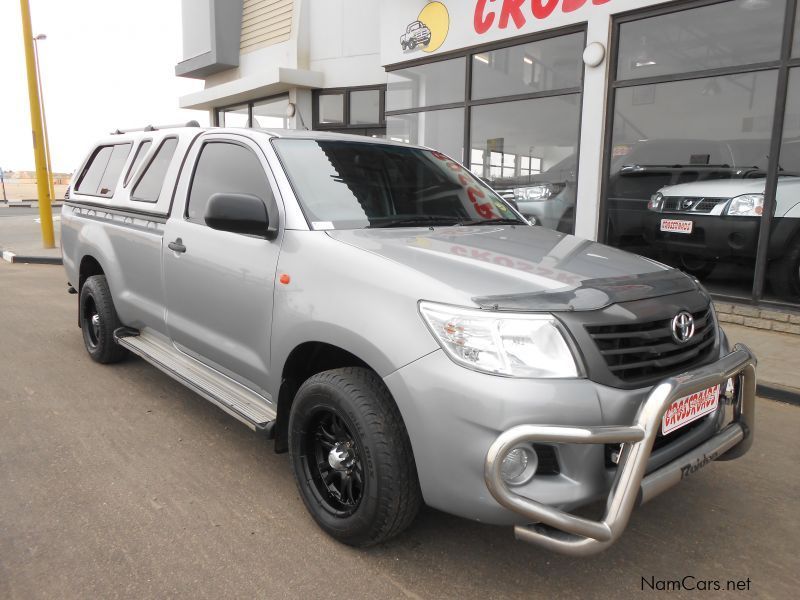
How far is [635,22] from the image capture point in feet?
23.3

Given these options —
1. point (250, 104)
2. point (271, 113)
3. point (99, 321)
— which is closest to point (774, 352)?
point (99, 321)

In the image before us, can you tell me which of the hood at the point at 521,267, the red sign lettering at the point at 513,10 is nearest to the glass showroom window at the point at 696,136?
the red sign lettering at the point at 513,10

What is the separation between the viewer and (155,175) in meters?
4.27

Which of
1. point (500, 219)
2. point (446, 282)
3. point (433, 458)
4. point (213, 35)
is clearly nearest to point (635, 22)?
point (500, 219)

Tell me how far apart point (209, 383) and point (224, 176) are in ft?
3.94

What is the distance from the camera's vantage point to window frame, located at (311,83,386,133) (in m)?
13.0

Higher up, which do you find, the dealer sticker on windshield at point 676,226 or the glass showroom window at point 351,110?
the glass showroom window at point 351,110

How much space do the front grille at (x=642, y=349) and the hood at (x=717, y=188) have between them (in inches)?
188

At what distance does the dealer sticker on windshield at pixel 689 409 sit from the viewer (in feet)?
7.49

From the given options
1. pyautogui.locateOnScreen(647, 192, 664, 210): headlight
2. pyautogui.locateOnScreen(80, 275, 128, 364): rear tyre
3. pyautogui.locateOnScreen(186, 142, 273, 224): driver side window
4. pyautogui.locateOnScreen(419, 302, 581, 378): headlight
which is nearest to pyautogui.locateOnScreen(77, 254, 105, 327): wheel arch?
pyautogui.locateOnScreen(80, 275, 128, 364): rear tyre

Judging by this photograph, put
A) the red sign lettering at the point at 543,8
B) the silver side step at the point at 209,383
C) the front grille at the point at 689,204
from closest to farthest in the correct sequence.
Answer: the silver side step at the point at 209,383 → the front grille at the point at 689,204 → the red sign lettering at the point at 543,8

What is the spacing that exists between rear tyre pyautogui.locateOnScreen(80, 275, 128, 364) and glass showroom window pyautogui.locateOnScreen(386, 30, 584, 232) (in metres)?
5.61

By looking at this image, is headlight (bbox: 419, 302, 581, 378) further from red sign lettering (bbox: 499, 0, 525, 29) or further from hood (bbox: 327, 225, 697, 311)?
red sign lettering (bbox: 499, 0, 525, 29)

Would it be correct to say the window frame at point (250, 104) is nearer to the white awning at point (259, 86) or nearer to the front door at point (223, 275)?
the white awning at point (259, 86)
